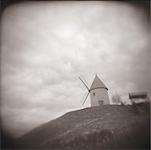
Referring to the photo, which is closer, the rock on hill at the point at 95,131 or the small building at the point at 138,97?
the rock on hill at the point at 95,131

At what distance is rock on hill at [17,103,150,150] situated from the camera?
2.29m

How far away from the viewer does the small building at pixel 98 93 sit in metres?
2.65

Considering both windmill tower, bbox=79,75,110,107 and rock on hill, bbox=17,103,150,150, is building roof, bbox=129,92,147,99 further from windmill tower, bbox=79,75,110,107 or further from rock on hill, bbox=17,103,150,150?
windmill tower, bbox=79,75,110,107

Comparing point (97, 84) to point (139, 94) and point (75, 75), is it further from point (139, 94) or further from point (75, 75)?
point (139, 94)

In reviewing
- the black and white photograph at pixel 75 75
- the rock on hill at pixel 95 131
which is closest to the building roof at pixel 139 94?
the black and white photograph at pixel 75 75

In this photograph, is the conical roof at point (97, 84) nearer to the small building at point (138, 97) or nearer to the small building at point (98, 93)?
the small building at point (98, 93)

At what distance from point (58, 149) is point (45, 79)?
2.85ft

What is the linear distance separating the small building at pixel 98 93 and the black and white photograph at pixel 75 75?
0.04 feet

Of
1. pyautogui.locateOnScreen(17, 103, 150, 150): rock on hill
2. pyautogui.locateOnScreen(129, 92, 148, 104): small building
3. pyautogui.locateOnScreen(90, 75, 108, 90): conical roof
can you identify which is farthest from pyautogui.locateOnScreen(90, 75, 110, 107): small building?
pyautogui.locateOnScreen(129, 92, 148, 104): small building

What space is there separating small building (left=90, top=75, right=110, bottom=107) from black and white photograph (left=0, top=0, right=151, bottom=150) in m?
0.01

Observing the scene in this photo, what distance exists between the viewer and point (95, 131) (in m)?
2.40

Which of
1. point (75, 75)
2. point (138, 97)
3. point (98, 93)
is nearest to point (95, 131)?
point (98, 93)

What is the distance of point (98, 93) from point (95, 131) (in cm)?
52

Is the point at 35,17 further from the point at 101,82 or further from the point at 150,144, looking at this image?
the point at 150,144
